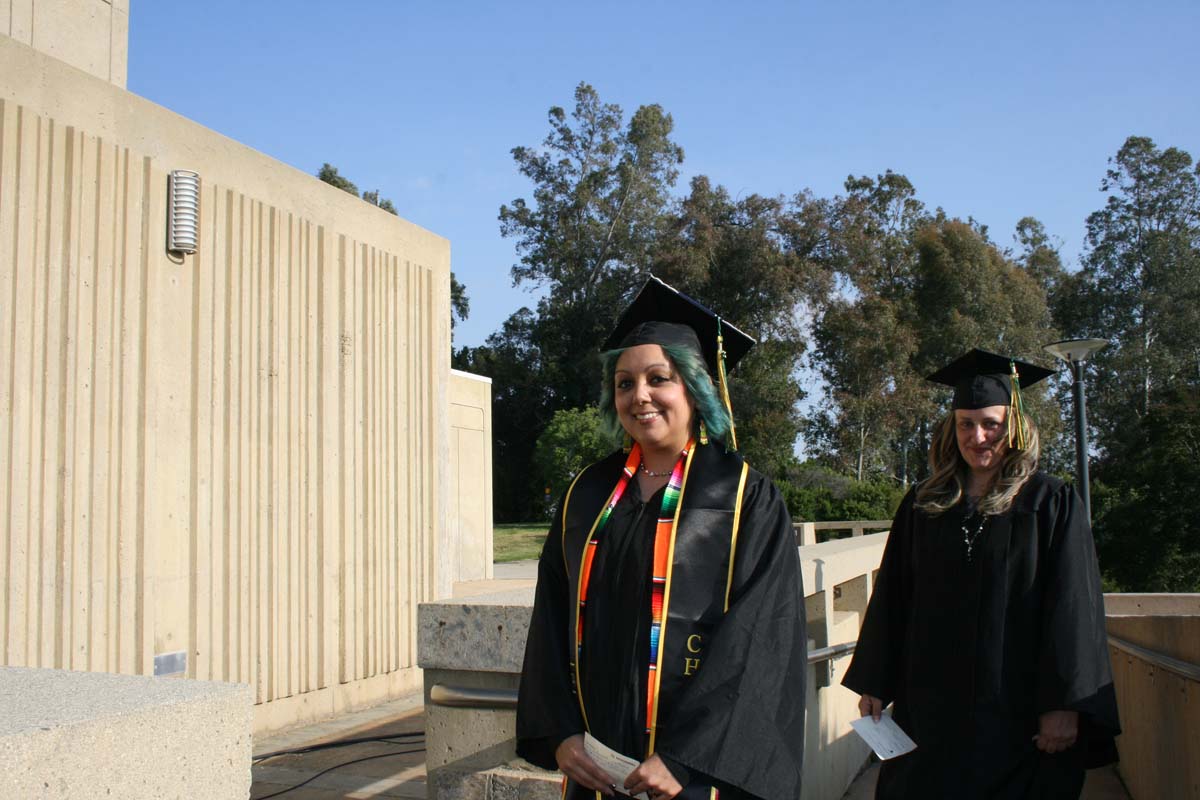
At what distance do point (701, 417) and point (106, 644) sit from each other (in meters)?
5.19

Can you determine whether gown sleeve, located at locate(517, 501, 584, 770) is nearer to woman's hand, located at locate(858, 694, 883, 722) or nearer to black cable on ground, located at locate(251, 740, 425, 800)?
woman's hand, located at locate(858, 694, 883, 722)

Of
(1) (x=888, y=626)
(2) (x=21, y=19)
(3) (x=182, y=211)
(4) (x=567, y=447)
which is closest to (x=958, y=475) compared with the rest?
(1) (x=888, y=626)

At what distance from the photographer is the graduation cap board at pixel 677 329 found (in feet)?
9.34

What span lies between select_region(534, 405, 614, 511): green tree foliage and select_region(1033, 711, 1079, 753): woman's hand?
27.1m

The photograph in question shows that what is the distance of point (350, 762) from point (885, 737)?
4.37 metres

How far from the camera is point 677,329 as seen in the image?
2.88 metres

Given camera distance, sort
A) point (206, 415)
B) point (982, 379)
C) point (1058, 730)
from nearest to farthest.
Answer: point (1058, 730), point (982, 379), point (206, 415)

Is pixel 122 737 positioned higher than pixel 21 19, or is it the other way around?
pixel 21 19

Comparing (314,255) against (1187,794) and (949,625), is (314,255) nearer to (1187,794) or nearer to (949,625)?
(949,625)

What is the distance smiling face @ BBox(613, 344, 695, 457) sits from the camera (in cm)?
270

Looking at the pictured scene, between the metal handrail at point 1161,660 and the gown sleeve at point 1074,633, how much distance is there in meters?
1.18

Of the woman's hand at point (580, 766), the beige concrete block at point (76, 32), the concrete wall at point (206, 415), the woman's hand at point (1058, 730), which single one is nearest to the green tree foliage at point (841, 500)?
the concrete wall at point (206, 415)

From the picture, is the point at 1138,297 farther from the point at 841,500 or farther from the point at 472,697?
the point at 472,697

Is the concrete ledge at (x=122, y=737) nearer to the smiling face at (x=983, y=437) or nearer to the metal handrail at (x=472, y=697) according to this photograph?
the metal handrail at (x=472, y=697)
